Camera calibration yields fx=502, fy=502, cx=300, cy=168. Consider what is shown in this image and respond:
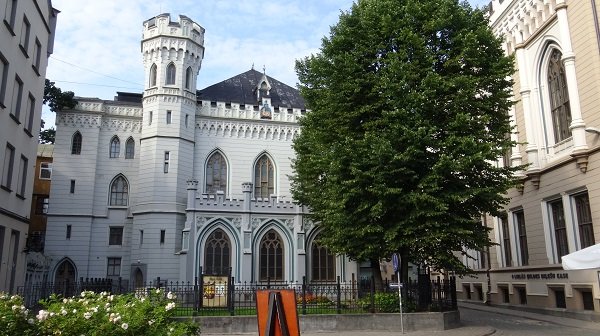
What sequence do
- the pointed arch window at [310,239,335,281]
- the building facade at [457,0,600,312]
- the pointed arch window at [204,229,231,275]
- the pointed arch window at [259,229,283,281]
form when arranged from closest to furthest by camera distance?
the building facade at [457,0,600,312] < the pointed arch window at [204,229,231,275] < the pointed arch window at [259,229,283,281] < the pointed arch window at [310,239,335,281]

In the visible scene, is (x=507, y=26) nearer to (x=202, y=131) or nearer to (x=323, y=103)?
Result: (x=323, y=103)

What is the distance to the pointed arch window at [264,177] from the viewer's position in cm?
3859

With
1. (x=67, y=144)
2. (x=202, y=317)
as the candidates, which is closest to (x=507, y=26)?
(x=202, y=317)

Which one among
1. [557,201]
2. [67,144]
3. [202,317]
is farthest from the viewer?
[67,144]

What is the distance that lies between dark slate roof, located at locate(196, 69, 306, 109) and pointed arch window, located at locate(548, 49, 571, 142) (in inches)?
847

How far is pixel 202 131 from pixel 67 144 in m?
9.64

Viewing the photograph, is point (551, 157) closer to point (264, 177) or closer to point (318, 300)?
point (318, 300)

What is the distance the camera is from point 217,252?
32.8 metres

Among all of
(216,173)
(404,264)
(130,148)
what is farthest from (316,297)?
(130,148)

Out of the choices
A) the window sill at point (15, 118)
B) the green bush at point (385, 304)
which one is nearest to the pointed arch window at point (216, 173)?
the window sill at point (15, 118)

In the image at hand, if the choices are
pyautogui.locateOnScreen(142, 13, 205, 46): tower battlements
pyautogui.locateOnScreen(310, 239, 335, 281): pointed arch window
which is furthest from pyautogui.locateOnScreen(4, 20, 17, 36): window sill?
pyautogui.locateOnScreen(310, 239, 335, 281): pointed arch window

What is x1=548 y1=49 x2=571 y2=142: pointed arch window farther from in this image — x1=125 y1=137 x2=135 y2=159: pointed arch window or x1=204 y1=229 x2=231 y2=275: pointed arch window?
x1=125 y1=137 x2=135 y2=159: pointed arch window

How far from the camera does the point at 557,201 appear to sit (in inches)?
876

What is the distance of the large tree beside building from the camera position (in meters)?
16.8
